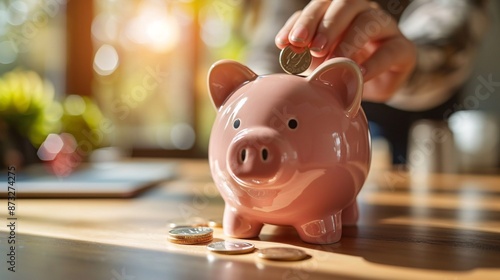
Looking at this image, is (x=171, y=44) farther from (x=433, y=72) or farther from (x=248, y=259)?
(x=248, y=259)

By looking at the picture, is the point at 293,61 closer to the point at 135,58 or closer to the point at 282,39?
the point at 282,39

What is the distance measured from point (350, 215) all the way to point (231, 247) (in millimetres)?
300

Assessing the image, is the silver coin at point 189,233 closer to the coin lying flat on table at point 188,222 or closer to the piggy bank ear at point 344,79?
the coin lying flat on table at point 188,222

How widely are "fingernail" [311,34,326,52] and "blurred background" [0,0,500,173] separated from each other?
7.22ft

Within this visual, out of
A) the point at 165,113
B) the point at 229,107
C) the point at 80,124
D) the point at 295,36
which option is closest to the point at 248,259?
the point at 229,107

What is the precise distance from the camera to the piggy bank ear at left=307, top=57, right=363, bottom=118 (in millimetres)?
732

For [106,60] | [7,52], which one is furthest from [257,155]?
[106,60]

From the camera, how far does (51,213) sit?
1.04m

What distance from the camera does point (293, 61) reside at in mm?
814

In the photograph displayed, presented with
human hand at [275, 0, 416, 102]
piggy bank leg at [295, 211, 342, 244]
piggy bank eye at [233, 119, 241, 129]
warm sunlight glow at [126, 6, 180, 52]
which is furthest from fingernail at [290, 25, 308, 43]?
warm sunlight glow at [126, 6, 180, 52]

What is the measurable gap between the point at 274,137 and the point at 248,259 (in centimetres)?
16

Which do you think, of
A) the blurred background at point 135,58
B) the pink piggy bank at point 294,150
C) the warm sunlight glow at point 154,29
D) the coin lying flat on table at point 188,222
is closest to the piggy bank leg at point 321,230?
the pink piggy bank at point 294,150

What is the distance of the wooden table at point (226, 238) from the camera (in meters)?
0.59

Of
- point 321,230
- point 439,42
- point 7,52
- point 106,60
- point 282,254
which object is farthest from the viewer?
point 106,60
